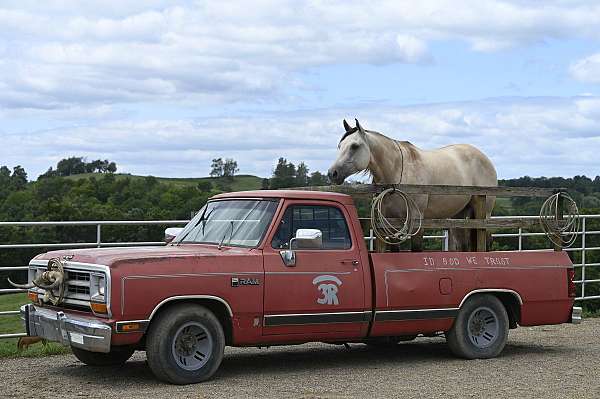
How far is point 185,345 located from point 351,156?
128 inches

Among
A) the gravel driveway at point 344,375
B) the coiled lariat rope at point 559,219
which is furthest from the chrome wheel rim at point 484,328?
the coiled lariat rope at point 559,219

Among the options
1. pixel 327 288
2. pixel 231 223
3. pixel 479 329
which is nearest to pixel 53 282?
pixel 231 223

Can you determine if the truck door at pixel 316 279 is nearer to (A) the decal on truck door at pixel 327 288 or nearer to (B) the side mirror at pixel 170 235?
(A) the decal on truck door at pixel 327 288

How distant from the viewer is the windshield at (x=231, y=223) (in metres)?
9.68

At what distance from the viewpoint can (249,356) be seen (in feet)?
36.5

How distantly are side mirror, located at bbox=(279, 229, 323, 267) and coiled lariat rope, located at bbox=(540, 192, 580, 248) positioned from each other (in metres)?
3.50

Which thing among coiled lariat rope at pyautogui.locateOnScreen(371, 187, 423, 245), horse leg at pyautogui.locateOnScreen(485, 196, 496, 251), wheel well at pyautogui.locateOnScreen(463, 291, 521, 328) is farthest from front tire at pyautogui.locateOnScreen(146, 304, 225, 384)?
horse leg at pyautogui.locateOnScreen(485, 196, 496, 251)

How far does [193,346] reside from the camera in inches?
356

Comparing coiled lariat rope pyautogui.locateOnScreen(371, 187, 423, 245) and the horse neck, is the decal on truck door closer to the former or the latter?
coiled lariat rope pyautogui.locateOnScreen(371, 187, 423, 245)

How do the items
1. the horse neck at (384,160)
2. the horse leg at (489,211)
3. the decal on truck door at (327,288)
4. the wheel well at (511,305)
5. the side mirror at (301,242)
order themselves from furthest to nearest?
1. the horse leg at (489,211)
2. the horse neck at (384,160)
3. the wheel well at (511,305)
4. the decal on truck door at (327,288)
5. the side mirror at (301,242)

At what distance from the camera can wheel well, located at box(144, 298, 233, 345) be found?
8.89 m

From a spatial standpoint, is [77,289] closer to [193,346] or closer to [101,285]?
[101,285]

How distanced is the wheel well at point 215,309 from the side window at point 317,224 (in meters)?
0.82

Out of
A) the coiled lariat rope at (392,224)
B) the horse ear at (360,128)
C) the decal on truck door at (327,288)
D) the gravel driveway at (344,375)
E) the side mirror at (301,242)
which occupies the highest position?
the horse ear at (360,128)
